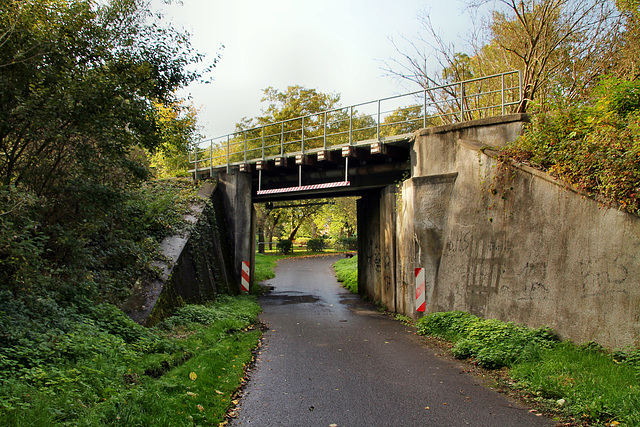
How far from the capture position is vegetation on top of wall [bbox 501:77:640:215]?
712cm

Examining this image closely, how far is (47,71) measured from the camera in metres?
7.27

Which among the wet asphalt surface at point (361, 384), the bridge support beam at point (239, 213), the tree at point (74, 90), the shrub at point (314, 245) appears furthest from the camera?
the shrub at point (314, 245)

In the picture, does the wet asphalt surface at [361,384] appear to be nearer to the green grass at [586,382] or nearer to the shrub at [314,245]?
the green grass at [586,382]

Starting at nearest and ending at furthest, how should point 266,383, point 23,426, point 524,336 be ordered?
point 23,426, point 266,383, point 524,336

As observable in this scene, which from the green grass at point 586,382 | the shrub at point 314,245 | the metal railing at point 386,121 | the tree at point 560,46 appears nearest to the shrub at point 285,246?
the shrub at point 314,245

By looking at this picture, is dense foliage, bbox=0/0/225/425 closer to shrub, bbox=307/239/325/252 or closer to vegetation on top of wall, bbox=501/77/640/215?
vegetation on top of wall, bbox=501/77/640/215

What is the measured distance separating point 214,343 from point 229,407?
3170 mm

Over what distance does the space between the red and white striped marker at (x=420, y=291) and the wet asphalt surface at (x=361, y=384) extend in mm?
751

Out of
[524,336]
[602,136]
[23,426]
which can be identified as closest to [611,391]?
[524,336]

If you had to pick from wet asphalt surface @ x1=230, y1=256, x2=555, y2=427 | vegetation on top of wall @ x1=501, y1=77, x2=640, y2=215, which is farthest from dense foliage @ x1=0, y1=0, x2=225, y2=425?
vegetation on top of wall @ x1=501, y1=77, x2=640, y2=215

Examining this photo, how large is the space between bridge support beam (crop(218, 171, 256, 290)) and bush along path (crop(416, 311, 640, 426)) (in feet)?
37.2

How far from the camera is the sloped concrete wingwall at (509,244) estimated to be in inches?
283

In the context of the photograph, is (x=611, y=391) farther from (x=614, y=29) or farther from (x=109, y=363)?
(x=614, y=29)

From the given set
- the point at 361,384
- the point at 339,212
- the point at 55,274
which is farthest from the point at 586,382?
the point at 339,212
